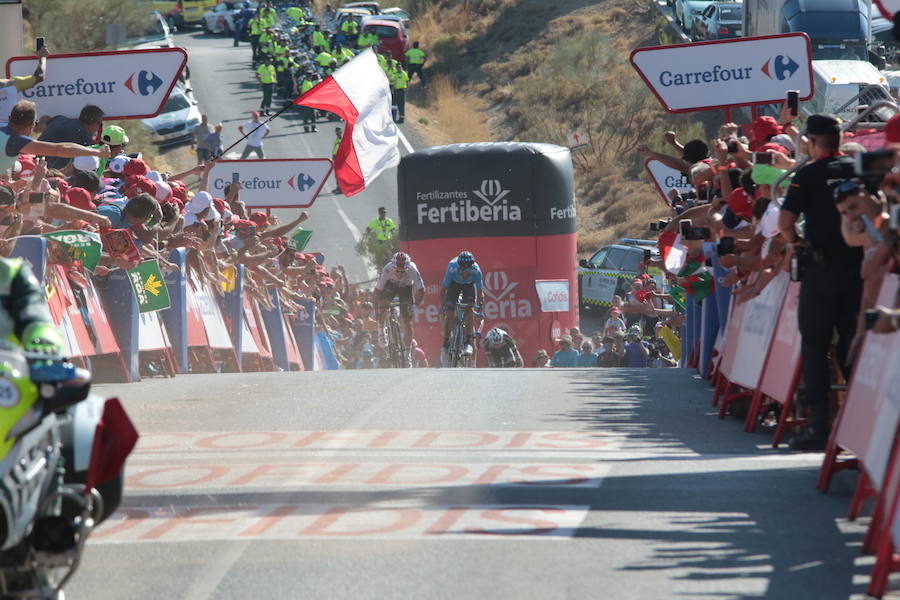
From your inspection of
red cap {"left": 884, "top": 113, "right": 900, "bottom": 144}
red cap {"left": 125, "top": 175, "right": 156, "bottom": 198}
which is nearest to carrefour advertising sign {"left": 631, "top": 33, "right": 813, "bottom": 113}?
red cap {"left": 125, "top": 175, "right": 156, "bottom": 198}

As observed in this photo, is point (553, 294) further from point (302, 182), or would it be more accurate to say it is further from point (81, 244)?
point (81, 244)

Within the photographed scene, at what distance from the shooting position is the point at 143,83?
1792 cm

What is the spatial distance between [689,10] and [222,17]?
25.1m

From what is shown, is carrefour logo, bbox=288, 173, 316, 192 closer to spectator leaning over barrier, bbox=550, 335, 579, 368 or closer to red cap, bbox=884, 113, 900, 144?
spectator leaning over barrier, bbox=550, 335, 579, 368

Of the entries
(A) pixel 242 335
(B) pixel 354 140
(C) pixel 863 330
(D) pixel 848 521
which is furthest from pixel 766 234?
(B) pixel 354 140

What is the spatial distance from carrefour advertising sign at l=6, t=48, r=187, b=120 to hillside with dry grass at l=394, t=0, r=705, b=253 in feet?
120

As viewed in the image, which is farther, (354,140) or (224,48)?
(224,48)

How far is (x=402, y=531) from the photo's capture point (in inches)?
312

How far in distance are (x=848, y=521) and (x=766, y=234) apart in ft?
11.8

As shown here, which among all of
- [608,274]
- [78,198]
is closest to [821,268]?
[78,198]

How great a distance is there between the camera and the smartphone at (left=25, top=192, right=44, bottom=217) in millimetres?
13539

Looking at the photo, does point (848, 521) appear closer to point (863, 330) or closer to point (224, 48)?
point (863, 330)

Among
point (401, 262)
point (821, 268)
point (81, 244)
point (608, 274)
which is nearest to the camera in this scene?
point (821, 268)

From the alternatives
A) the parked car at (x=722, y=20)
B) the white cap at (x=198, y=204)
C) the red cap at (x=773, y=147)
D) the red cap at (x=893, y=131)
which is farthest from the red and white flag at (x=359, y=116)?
the parked car at (x=722, y=20)
